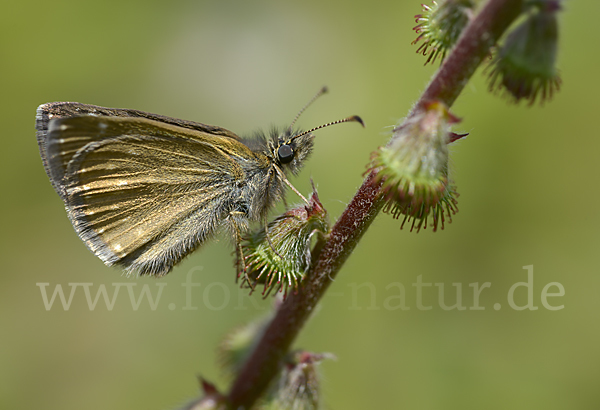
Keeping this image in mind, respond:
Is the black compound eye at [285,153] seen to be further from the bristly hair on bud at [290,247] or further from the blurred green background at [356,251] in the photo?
the blurred green background at [356,251]

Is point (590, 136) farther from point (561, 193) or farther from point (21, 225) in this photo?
point (21, 225)

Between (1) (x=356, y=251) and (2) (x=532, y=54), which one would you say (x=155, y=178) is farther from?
(1) (x=356, y=251)

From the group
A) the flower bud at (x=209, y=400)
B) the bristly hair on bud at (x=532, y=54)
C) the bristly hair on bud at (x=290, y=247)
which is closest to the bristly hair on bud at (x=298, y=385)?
the flower bud at (x=209, y=400)

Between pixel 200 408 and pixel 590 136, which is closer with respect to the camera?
pixel 200 408

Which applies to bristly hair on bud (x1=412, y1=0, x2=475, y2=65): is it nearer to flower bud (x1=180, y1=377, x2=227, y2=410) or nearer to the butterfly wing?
the butterfly wing

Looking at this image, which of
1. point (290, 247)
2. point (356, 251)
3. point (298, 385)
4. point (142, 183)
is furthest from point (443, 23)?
point (356, 251)

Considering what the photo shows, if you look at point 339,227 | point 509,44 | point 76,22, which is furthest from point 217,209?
point 76,22
